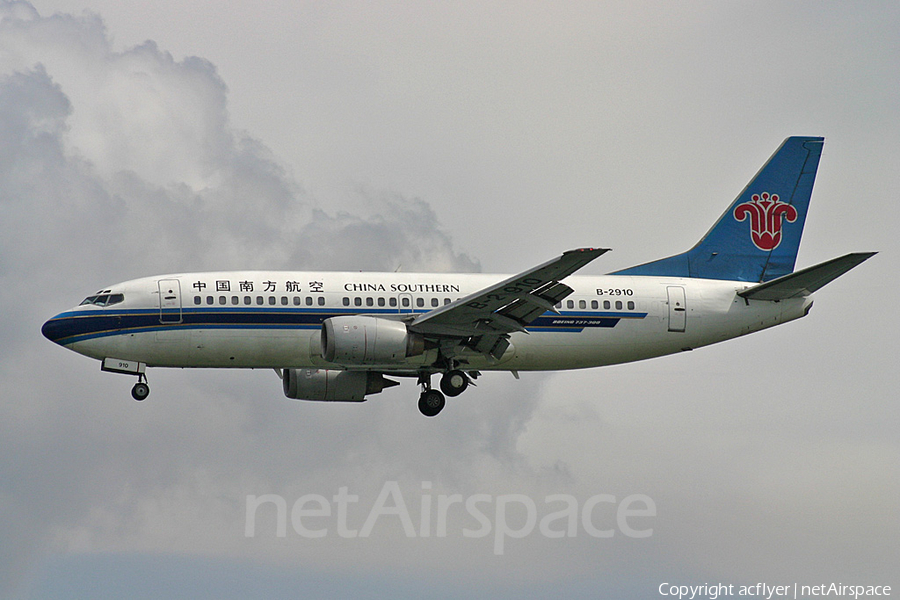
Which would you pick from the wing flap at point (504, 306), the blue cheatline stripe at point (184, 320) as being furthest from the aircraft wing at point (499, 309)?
the blue cheatline stripe at point (184, 320)

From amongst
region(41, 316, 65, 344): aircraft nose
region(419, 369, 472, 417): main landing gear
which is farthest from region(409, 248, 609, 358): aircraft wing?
region(41, 316, 65, 344): aircraft nose

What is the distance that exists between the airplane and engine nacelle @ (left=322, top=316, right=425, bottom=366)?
4 cm

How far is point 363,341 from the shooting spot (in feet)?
136

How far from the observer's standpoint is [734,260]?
163ft

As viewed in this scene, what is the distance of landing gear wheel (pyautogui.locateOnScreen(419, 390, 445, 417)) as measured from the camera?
150ft

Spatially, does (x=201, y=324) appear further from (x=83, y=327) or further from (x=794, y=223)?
(x=794, y=223)

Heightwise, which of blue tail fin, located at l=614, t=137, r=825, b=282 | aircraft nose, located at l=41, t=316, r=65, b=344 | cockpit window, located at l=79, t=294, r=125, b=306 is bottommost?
aircraft nose, located at l=41, t=316, r=65, b=344

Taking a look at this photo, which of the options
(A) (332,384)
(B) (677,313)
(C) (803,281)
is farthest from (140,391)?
(C) (803,281)

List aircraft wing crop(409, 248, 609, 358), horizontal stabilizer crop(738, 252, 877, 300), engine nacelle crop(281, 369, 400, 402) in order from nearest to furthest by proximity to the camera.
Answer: aircraft wing crop(409, 248, 609, 358)
horizontal stabilizer crop(738, 252, 877, 300)
engine nacelle crop(281, 369, 400, 402)

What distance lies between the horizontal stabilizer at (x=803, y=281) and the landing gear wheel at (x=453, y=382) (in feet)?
35.3

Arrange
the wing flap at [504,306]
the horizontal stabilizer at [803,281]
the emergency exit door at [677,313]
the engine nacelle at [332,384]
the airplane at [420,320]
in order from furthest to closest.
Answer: the engine nacelle at [332,384] → the emergency exit door at [677,313] → the horizontal stabilizer at [803,281] → the airplane at [420,320] → the wing flap at [504,306]

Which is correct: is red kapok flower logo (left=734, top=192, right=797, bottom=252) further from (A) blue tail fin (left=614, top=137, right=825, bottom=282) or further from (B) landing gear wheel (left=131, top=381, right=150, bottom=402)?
(B) landing gear wheel (left=131, top=381, right=150, bottom=402)

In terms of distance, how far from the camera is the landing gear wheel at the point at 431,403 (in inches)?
1795

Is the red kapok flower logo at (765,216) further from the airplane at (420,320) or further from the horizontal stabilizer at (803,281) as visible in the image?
the horizontal stabilizer at (803,281)
